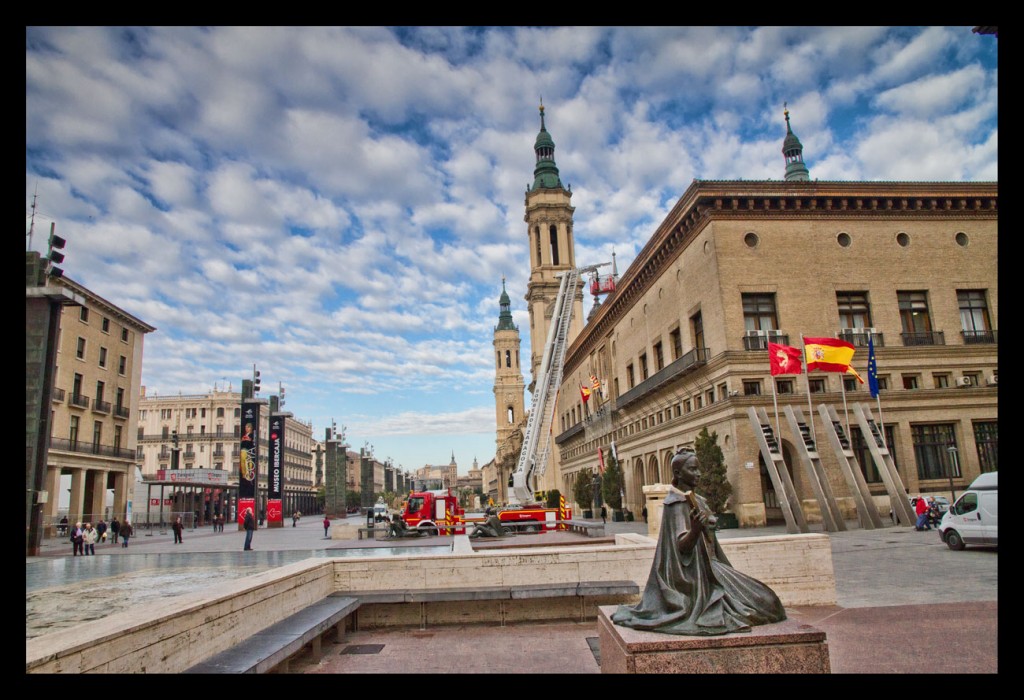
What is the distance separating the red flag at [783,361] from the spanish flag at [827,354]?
534 mm

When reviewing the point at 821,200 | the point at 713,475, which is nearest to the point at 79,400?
the point at 713,475

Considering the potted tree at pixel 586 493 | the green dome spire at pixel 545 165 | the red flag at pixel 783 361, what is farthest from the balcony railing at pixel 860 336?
the green dome spire at pixel 545 165

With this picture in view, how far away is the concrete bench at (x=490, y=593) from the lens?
10438mm

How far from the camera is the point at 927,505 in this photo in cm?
2589

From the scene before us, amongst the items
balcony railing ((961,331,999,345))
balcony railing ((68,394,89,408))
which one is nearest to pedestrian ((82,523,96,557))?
balcony railing ((68,394,89,408))

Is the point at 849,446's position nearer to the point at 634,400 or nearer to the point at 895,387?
the point at 895,387

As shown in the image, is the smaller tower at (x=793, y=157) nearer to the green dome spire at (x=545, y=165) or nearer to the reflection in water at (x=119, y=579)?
the green dome spire at (x=545, y=165)

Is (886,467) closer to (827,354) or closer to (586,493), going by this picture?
(827,354)

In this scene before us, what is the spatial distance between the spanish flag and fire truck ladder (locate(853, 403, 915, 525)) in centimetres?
246

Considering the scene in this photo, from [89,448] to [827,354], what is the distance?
49.1 meters

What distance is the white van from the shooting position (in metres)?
16.7

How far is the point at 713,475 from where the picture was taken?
1164 inches

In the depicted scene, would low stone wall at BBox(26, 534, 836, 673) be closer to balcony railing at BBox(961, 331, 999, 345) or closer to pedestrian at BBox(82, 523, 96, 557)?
pedestrian at BBox(82, 523, 96, 557)
